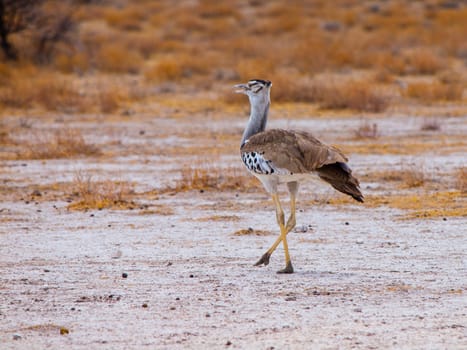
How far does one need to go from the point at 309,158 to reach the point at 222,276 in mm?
1087

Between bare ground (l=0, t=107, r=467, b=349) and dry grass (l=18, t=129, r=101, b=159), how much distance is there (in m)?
1.47

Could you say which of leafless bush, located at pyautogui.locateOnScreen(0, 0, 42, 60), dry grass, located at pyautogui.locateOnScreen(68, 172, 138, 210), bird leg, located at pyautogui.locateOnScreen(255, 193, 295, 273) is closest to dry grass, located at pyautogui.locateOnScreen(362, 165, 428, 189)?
dry grass, located at pyautogui.locateOnScreen(68, 172, 138, 210)

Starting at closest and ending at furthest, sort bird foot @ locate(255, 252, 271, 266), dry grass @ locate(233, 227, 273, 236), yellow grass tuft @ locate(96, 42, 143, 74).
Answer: bird foot @ locate(255, 252, 271, 266)
dry grass @ locate(233, 227, 273, 236)
yellow grass tuft @ locate(96, 42, 143, 74)

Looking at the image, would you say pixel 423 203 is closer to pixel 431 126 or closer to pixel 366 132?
pixel 366 132

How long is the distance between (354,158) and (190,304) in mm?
7184

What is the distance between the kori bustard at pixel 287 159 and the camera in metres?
6.96

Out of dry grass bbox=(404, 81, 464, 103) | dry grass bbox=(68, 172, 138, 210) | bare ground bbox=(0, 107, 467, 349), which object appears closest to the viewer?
bare ground bbox=(0, 107, 467, 349)

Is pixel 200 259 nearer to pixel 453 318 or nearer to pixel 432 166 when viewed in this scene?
pixel 453 318

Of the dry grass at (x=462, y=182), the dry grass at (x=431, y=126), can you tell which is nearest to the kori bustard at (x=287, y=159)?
the dry grass at (x=462, y=182)

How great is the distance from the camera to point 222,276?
7355mm

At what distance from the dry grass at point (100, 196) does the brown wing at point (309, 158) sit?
3.43m

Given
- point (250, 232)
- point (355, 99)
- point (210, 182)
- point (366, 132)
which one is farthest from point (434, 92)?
point (250, 232)

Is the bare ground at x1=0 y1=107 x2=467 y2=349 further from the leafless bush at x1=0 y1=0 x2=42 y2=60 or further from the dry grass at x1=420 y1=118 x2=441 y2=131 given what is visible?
the leafless bush at x1=0 y1=0 x2=42 y2=60

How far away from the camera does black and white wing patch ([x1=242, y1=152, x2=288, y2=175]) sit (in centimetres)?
714
